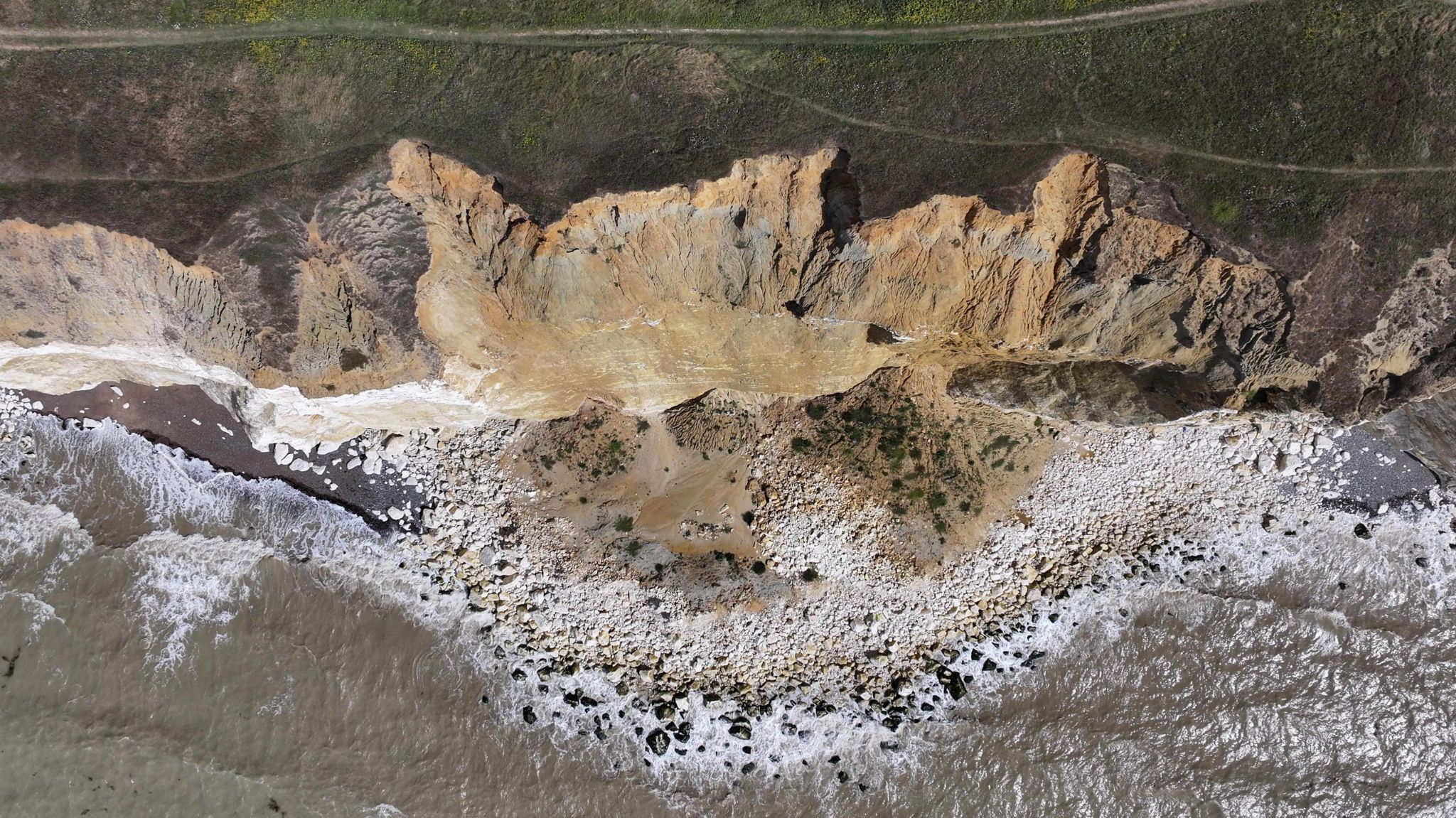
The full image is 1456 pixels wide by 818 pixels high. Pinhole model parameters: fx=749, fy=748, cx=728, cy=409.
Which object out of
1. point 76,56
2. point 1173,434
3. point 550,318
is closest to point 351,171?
point 550,318

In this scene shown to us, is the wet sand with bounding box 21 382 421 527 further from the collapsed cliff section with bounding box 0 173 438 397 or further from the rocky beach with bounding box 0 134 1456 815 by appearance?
the collapsed cliff section with bounding box 0 173 438 397

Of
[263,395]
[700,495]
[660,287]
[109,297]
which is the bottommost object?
[700,495]

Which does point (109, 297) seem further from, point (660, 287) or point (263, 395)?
point (660, 287)

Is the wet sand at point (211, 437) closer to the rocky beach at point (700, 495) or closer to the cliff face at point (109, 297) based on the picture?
the rocky beach at point (700, 495)

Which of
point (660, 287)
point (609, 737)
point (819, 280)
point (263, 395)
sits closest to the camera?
point (819, 280)

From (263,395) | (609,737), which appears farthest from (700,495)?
(263,395)

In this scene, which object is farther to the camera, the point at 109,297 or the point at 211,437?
the point at 211,437

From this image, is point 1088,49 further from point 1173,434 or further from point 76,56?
point 76,56
